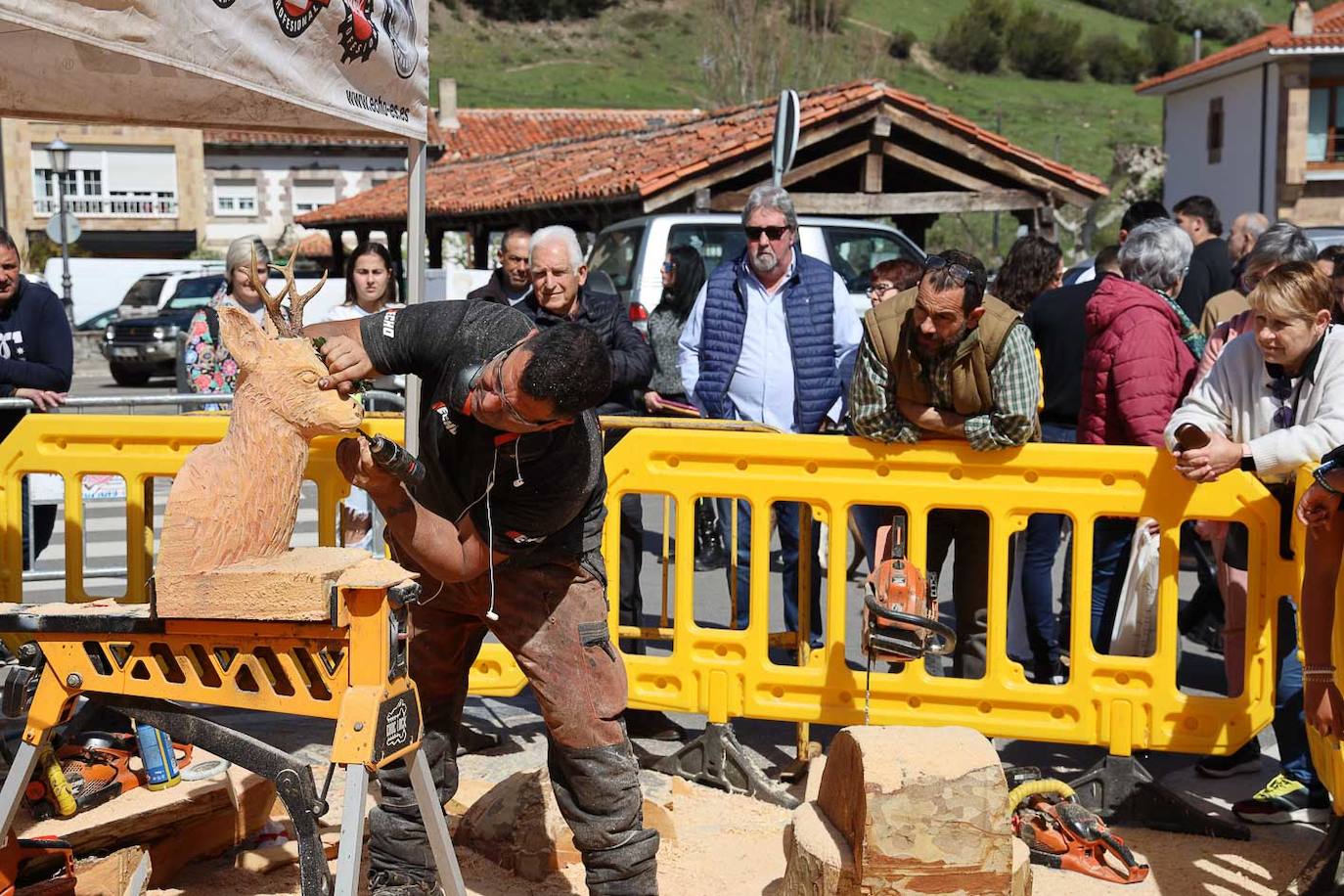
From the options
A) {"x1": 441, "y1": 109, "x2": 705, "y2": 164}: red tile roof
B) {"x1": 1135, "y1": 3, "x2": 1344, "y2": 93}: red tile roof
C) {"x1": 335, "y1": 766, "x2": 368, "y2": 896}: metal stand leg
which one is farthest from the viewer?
{"x1": 441, "y1": 109, "x2": 705, "y2": 164}: red tile roof

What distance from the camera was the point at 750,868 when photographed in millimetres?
4363

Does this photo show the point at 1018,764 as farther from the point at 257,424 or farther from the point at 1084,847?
the point at 257,424

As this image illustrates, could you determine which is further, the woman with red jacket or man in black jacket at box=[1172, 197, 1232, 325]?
man in black jacket at box=[1172, 197, 1232, 325]

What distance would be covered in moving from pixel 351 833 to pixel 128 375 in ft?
78.4

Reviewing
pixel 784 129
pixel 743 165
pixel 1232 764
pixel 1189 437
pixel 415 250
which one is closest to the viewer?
pixel 1189 437

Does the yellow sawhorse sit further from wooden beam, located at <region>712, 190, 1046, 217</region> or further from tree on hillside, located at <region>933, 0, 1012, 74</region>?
tree on hillside, located at <region>933, 0, 1012, 74</region>

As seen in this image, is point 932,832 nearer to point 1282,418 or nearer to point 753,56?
point 1282,418

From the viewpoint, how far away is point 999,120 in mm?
57688

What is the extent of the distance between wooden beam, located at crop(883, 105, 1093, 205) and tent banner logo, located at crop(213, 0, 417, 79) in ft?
41.3

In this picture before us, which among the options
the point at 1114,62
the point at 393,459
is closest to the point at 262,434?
the point at 393,459

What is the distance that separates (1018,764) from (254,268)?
11.7 feet

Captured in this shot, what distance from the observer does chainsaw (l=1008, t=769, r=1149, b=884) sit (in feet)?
14.2

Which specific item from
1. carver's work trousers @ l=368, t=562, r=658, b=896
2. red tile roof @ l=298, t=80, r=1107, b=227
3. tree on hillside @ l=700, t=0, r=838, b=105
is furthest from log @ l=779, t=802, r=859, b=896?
tree on hillside @ l=700, t=0, r=838, b=105

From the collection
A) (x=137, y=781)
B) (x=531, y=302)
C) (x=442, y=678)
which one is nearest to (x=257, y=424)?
(x=442, y=678)
